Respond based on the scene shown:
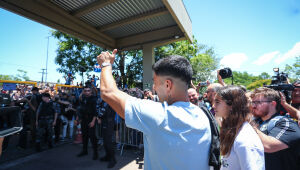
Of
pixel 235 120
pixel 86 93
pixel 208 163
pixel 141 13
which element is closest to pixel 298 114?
pixel 235 120

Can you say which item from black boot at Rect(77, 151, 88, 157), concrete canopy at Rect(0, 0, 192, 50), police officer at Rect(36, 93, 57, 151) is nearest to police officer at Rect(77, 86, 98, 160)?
black boot at Rect(77, 151, 88, 157)

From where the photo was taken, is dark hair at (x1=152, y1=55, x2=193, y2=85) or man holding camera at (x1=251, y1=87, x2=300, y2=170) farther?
man holding camera at (x1=251, y1=87, x2=300, y2=170)

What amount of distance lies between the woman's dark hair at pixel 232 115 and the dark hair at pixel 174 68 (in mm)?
762

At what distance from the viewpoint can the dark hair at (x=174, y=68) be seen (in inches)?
45.4

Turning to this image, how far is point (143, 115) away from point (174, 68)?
40 cm

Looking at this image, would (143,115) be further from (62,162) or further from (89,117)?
(62,162)

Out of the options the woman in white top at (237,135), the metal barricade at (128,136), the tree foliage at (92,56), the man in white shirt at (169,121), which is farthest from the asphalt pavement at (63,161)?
the tree foliage at (92,56)

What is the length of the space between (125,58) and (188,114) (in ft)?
52.0

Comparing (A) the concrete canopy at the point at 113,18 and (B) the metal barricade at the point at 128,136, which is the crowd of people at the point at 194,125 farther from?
(B) the metal barricade at the point at 128,136

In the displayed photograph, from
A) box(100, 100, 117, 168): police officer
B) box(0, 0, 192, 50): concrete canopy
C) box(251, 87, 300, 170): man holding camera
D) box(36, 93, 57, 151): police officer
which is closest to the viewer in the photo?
box(251, 87, 300, 170): man holding camera

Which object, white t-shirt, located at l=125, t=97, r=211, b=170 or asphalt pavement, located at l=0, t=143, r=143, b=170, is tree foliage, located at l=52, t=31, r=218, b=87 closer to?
asphalt pavement, located at l=0, t=143, r=143, b=170

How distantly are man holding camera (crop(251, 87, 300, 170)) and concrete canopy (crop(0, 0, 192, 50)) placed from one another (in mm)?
3772

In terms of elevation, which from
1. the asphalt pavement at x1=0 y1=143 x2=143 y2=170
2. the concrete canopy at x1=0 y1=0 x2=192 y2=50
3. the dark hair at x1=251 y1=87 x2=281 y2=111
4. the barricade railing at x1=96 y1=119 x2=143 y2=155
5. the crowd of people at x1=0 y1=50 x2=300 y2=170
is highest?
the concrete canopy at x1=0 y1=0 x2=192 y2=50

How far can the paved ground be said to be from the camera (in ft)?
14.3
